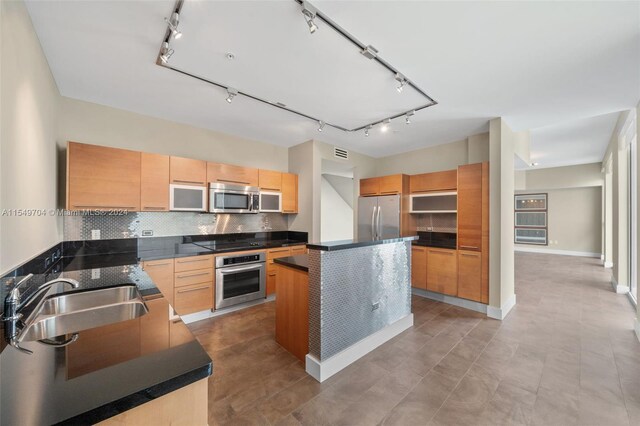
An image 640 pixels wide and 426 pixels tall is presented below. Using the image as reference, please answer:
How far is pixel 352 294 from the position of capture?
2.47 meters

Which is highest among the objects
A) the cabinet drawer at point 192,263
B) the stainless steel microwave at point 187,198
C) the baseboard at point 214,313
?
the stainless steel microwave at point 187,198

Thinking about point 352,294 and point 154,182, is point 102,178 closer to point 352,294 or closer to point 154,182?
point 154,182

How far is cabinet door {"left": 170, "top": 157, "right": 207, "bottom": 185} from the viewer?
332 cm

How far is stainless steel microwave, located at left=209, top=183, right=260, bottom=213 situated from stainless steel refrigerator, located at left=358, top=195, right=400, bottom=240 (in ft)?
7.40

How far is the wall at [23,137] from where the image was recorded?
4.48ft

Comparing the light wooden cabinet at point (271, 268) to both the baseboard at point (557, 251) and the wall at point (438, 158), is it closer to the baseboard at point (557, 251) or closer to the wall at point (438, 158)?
the wall at point (438, 158)

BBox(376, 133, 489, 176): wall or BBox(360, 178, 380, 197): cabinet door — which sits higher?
BBox(376, 133, 489, 176): wall

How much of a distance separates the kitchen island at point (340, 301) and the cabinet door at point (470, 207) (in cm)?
147

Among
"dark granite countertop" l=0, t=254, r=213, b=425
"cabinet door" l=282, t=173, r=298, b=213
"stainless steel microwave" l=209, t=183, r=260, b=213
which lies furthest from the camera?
"cabinet door" l=282, t=173, r=298, b=213

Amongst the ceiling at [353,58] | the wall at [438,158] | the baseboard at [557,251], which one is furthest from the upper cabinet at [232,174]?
the baseboard at [557,251]

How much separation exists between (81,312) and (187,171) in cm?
232

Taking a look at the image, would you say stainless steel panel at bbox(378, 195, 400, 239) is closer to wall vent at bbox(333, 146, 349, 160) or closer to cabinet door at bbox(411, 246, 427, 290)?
cabinet door at bbox(411, 246, 427, 290)

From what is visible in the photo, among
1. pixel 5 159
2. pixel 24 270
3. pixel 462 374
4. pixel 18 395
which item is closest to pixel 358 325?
pixel 462 374

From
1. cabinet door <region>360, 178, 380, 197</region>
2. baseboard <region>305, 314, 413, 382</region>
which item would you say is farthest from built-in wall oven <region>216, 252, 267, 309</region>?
cabinet door <region>360, 178, 380, 197</region>
